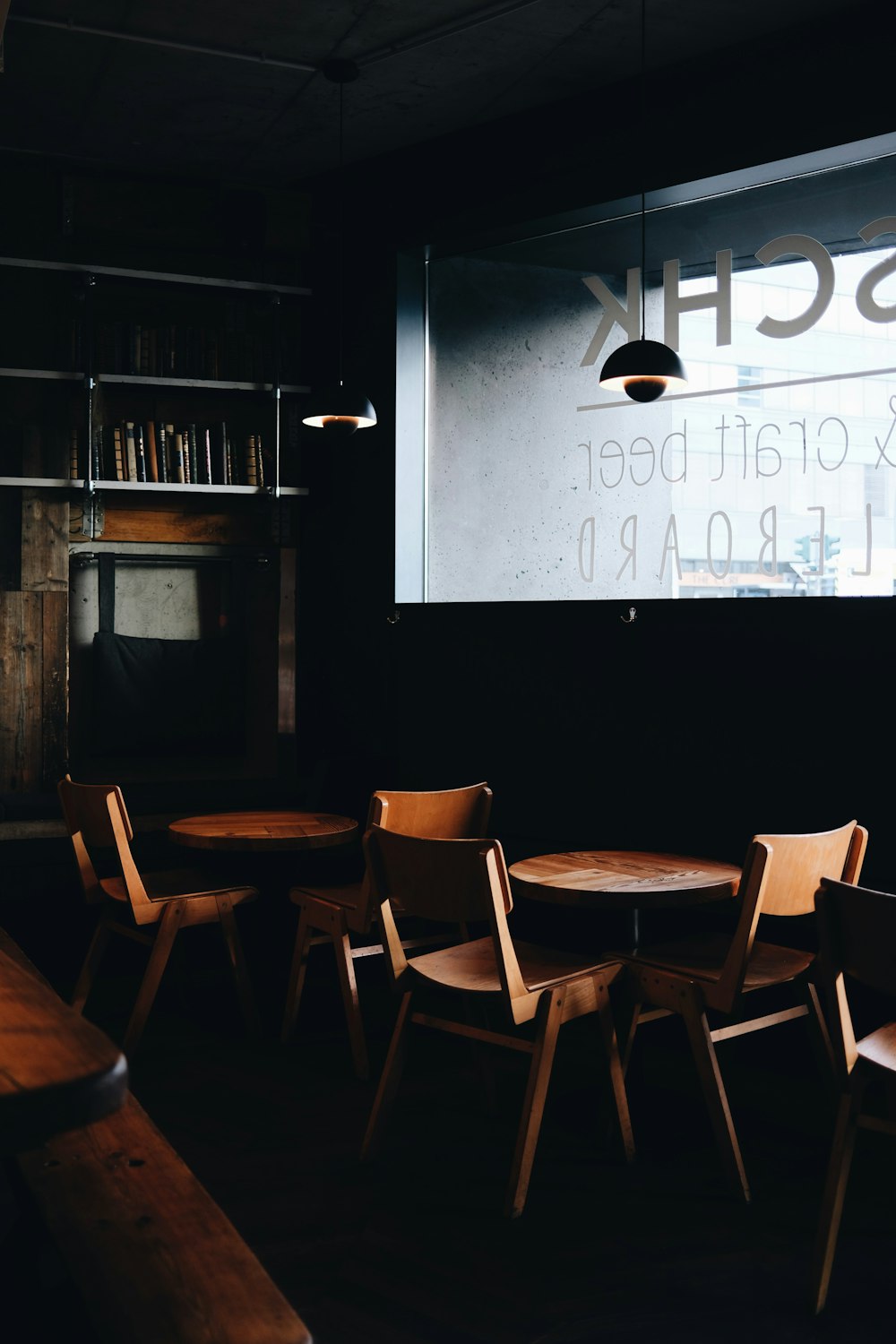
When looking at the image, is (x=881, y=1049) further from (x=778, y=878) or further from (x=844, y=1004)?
(x=778, y=878)

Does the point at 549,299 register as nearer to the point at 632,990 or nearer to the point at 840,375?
the point at 840,375

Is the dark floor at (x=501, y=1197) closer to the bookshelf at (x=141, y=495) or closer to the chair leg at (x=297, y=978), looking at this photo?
the chair leg at (x=297, y=978)

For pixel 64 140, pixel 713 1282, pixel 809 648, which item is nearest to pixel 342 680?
pixel 809 648

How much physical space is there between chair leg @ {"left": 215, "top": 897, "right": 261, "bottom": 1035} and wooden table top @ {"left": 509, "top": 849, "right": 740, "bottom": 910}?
1177 mm

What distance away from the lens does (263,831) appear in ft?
13.5

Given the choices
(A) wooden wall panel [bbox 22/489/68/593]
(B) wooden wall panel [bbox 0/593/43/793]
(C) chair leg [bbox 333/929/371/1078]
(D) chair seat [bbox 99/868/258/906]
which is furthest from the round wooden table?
(A) wooden wall panel [bbox 22/489/68/593]

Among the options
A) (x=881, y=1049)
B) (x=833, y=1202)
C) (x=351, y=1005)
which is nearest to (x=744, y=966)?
(x=881, y=1049)

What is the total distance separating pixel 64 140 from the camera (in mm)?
5355

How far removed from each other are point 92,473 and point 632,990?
354 centimetres

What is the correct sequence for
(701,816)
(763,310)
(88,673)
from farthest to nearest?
(88,673) → (763,310) → (701,816)

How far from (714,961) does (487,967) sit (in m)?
0.63

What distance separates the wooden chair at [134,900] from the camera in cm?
381

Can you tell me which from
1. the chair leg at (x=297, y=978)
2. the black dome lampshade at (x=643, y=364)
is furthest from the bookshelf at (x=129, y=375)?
the chair leg at (x=297, y=978)

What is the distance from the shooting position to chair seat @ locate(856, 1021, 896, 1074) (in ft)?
7.80
